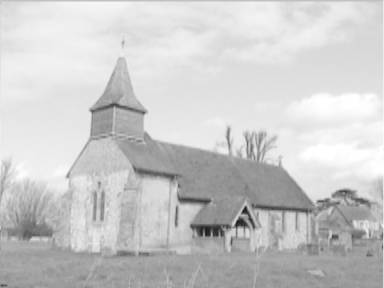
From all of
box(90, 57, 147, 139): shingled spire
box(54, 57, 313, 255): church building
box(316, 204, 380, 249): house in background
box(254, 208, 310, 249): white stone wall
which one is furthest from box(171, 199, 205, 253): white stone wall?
box(316, 204, 380, 249): house in background

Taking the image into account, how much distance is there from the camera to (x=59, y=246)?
37.7m

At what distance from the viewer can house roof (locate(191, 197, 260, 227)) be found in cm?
3562

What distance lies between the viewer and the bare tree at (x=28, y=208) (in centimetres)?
6850

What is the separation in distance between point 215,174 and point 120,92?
1061 cm

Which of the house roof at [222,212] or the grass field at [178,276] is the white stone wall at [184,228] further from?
the grass field at [178,276]

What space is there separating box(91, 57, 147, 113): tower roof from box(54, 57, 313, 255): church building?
0.24 feet

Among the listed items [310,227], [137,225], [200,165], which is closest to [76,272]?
[137,225]

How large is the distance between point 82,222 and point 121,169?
5363mm

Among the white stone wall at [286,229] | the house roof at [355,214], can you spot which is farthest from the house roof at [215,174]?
the house roof at [355,214]

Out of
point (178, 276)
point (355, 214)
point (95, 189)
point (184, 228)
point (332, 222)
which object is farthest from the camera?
point (355, 214)

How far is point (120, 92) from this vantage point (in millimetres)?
37500

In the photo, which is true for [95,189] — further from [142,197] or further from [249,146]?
[249,146]

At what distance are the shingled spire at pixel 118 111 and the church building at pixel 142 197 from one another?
73mm

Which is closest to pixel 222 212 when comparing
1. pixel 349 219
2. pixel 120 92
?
pixel 120 92
